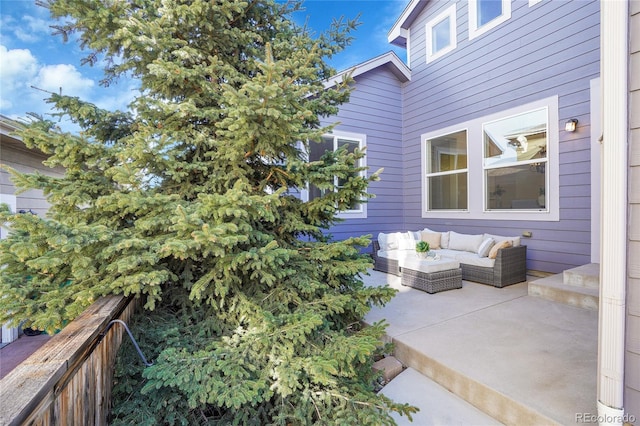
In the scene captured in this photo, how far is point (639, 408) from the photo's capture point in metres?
1.56

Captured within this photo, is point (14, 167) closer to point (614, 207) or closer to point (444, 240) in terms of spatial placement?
point (614, 207)

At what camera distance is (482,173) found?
603 cm

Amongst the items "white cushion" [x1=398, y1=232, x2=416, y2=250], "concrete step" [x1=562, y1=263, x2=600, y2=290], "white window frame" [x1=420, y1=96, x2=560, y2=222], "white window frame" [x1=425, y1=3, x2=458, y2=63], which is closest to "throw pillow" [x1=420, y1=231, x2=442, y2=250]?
"white cushion" [x1=398, y1=232, x2=416, y2=250]

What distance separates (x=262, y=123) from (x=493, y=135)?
5.54 metres

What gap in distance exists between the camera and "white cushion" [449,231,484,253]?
226 inches

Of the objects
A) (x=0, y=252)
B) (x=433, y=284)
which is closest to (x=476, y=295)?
(x=433, y=284)

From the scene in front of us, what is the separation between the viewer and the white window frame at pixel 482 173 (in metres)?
5.02

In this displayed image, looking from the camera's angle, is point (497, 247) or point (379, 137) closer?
point (497, 247)

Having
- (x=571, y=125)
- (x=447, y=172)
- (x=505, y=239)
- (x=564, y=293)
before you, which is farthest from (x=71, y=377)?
(x=447, y=172)

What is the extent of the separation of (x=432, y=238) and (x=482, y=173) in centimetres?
171

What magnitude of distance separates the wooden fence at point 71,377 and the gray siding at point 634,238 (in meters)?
2.73

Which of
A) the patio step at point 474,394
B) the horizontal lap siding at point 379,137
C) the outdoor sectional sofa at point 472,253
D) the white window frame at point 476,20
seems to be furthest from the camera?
the horizontal lap siding at point 379,137

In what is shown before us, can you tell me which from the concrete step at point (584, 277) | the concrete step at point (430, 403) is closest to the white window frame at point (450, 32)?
the concrete step at point (584, 277)

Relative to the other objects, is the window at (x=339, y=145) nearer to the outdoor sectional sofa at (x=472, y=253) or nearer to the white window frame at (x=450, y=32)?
the outdoor sectional sofa at (x=472, y=253)
